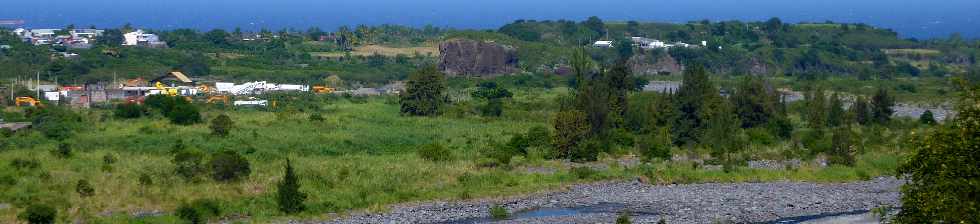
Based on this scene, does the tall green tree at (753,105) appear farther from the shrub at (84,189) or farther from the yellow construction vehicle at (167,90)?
the shrub at (84,189)

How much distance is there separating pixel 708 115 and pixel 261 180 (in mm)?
17950

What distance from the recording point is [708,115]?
4728 cm

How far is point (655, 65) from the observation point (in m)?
96.6

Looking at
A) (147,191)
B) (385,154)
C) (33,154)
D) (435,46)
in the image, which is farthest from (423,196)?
(435,46)

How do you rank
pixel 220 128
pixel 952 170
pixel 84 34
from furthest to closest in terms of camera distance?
pixel 84 34
pixel 220 128
pixel 952 170

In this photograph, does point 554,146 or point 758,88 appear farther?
point 758,88

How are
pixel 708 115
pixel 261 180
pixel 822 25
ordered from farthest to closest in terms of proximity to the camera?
1. pixel 822 25
2. pixel 708 115
3. pixel 261 180

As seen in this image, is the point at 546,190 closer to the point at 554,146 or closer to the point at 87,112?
the point at 554,146

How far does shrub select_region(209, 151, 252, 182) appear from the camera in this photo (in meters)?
35.0

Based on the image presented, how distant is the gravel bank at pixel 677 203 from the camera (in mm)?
31453

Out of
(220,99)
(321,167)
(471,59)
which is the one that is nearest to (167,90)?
(220,99)

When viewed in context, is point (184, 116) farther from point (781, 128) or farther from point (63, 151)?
point (781, 128)

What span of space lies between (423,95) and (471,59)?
31.1 m

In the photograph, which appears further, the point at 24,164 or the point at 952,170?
the point at 24,164
